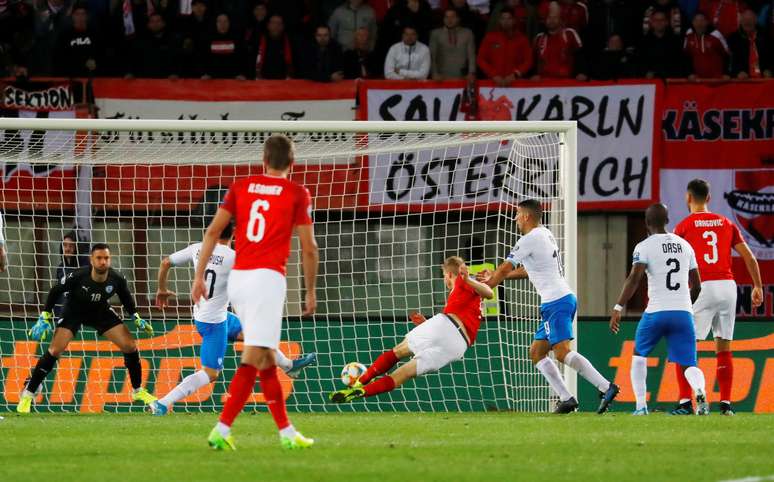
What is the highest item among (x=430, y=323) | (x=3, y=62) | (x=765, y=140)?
(x=3, y=62)

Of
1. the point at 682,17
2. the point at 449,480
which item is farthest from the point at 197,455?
the point at 682,17

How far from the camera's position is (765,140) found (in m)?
19.3

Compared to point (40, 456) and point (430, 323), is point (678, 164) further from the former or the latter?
point (40, 456)

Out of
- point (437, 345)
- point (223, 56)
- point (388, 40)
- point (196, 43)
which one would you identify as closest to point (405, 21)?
point (388, 40)

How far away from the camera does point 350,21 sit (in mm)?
20594

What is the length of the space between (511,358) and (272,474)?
28.8ft

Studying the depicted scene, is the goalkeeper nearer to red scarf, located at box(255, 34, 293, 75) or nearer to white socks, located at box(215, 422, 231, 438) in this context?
red scarf, located at box(255, 34, 293, 75)

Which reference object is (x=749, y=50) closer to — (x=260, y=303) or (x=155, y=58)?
(x=155, y=58)

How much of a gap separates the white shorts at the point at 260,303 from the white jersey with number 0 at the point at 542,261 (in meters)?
4.73

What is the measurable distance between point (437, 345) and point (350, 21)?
807 cm

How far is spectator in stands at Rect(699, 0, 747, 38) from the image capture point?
819 inches

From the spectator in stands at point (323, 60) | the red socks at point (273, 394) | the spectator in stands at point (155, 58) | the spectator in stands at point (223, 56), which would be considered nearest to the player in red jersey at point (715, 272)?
the red socks at point (273, 394)

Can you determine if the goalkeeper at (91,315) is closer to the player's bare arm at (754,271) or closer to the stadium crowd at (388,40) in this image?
the stadium crowd at (388,40)

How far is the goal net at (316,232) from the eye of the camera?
15.4 metres
